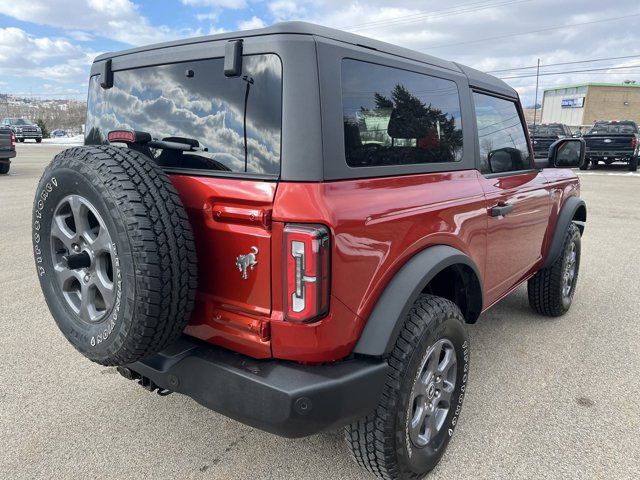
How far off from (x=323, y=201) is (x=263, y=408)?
772mm

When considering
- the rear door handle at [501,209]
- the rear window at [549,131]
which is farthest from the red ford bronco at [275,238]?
the rear window at [549,131]

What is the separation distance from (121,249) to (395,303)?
1055 mm

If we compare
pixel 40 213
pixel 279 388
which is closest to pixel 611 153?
pixel 279 388

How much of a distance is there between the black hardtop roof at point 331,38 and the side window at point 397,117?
96 millimetres

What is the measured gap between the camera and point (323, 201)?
5.74 ft

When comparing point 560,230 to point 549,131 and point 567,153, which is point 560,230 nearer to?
point 567,153

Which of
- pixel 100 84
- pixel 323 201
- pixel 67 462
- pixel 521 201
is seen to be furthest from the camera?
pixel 521 201

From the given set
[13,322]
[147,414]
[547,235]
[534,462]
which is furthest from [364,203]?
[13,322]

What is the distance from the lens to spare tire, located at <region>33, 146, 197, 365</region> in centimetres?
176

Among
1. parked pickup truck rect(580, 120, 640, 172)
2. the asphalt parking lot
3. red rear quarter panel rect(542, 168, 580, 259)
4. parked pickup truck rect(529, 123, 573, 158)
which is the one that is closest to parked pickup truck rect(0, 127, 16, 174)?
the asphalt parking lot

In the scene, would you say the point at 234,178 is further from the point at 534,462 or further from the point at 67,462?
the point at 534,462

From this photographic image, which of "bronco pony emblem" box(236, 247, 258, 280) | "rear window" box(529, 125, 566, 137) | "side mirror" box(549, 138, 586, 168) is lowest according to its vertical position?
"bronco pony emblem" box(236, 247, 258, 280)

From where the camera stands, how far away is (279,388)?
1.75 meters

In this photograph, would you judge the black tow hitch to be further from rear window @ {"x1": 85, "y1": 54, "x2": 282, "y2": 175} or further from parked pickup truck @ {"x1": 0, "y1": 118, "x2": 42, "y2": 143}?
parked pickup truck @ {"x1": 0, "y1": 118, "x2": 42, "y2": 143}
